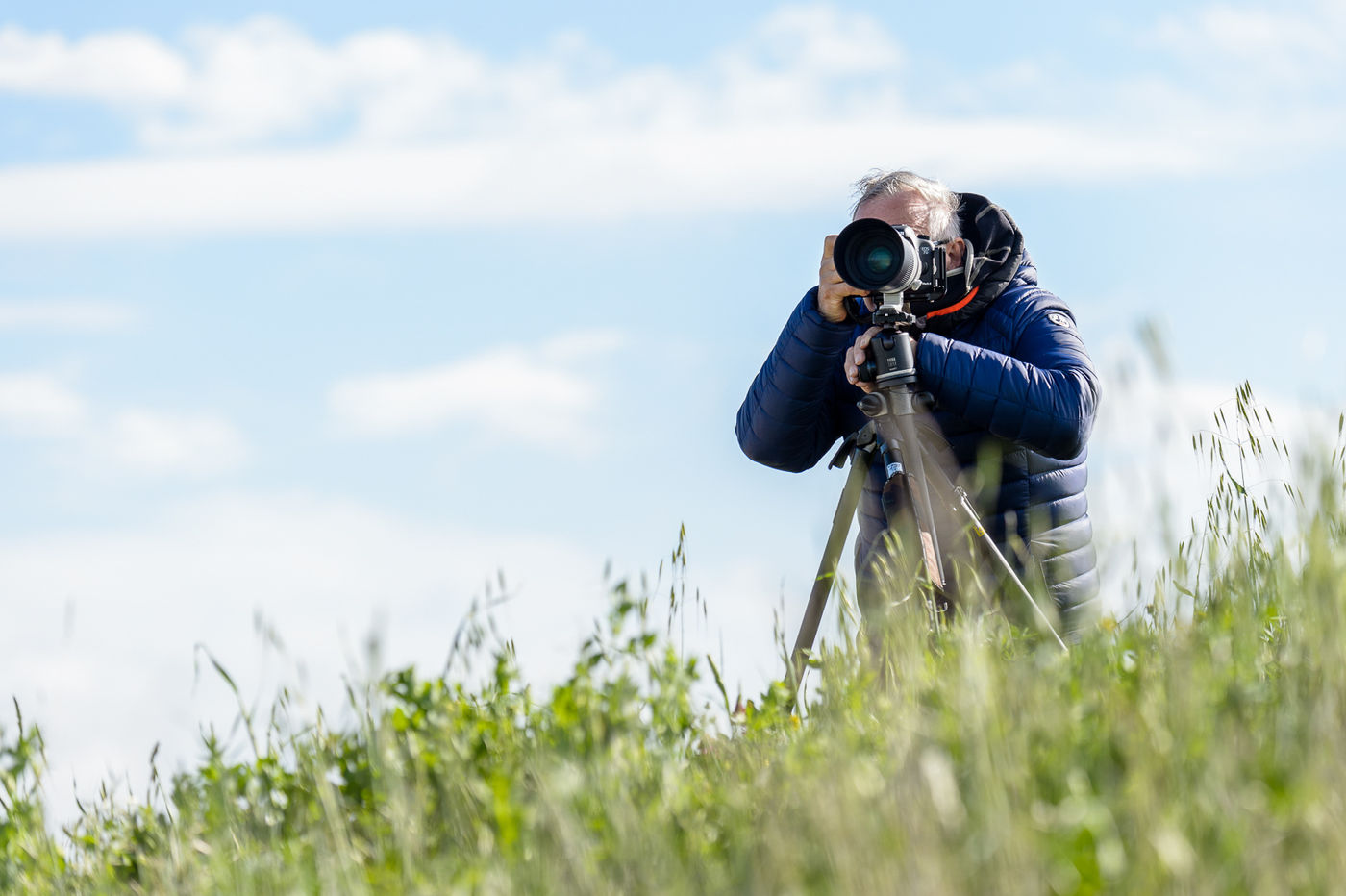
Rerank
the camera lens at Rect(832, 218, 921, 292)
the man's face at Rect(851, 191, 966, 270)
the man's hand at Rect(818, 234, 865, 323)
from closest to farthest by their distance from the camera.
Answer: the camera lens at Rect(832, 218, 921, 292)
the man's hand at Rect(818, 234, 865, 323)
the man's face at Rect(851, 191, 966, 270)

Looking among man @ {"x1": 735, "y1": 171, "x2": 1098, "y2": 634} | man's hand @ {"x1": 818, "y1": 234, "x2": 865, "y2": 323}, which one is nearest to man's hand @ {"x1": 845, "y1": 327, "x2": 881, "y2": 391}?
man @ {"x1": 735, "y1": 171, "x2": 1098, "y2": 634}

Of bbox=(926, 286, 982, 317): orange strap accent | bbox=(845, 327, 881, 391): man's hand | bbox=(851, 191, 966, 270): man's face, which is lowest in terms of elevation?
bbox=(845, 327, 881, 391): man's hand

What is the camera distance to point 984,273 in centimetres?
409

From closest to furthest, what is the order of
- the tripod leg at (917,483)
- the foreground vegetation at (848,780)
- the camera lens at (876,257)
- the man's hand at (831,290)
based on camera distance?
1. the foreground vegetation at (848,780)
2. the tripod leg at (917,483)
3. the camera lens at (876,257)
4. the man's hand at (831,290)

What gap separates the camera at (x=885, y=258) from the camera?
3.60 metres

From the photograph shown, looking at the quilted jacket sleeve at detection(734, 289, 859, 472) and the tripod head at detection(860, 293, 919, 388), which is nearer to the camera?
the tripod head at detection(860, 293, 919, 388)

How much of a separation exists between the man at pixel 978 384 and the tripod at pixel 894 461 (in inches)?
2.6

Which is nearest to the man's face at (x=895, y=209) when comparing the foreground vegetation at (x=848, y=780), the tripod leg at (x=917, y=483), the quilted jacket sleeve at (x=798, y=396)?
the quilted jacket sleeve at (x=798, y=396)

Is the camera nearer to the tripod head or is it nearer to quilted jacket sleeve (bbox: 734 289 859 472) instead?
the tripod head

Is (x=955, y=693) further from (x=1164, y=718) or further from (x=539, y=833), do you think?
(x=539, y=833)

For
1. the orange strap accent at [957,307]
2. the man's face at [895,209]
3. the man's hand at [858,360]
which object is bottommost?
the man's hand at [858,360]

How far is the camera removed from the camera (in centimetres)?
360

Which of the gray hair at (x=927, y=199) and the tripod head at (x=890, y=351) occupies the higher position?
the gray hair at (x=927, y=199)

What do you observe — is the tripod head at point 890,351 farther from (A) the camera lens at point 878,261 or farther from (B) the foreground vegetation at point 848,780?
(B) the foreground vegetation at point 848,780
